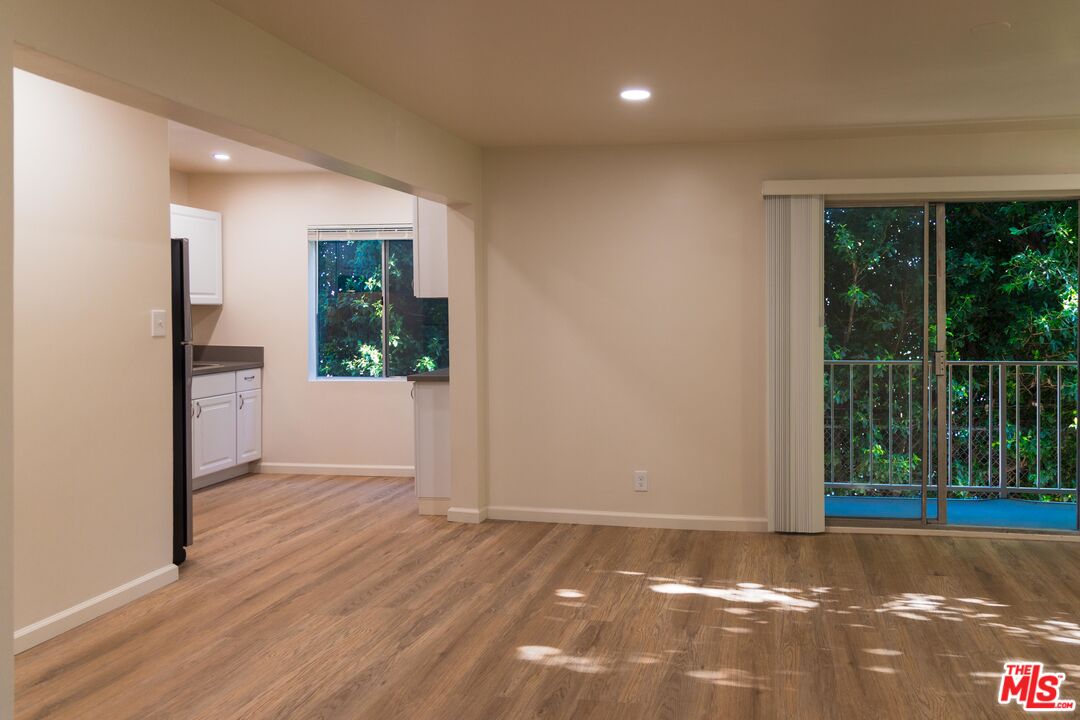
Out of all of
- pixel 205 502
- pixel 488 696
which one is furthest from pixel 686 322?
pixel 205 502

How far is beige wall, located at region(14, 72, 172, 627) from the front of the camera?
3471mm

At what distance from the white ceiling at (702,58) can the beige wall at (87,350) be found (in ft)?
3.50

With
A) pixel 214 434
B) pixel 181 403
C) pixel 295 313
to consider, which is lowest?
pixel 214 434

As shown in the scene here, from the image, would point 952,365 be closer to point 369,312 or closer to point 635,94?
point 635,94

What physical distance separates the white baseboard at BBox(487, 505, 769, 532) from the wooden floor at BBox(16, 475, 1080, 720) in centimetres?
16

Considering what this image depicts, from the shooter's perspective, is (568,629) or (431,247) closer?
(568,629)

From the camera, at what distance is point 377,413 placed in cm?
713

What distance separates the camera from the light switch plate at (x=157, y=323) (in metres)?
4.09

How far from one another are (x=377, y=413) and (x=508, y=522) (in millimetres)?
1963

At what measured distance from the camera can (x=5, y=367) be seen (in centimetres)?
224

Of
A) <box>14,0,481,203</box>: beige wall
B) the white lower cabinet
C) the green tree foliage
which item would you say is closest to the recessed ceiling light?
<box>14,0,481,203</box>: beige wall

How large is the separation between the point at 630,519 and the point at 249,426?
130 inches

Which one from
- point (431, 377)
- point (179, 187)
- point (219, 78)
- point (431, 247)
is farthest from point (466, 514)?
point (179, 187)

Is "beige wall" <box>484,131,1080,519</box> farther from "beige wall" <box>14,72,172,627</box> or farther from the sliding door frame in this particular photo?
"beige wall" <box>14,72,172,627</box>
